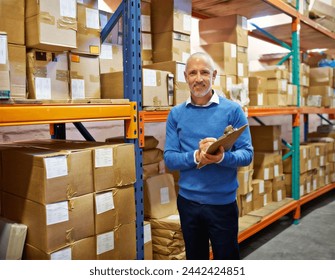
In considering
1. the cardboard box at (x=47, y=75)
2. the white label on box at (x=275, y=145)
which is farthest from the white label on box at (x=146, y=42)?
the white label on box at (x=275, y=145)

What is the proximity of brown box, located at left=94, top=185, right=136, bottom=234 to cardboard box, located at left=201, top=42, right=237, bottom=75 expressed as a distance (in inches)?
68.4

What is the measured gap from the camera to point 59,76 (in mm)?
2031

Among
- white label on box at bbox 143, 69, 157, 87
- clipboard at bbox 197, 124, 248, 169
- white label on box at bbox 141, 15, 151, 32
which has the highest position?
white label on box at bbox 141, 15, 151, 32

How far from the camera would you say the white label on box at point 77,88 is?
2105 millimetres

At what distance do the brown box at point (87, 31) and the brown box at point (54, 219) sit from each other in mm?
879

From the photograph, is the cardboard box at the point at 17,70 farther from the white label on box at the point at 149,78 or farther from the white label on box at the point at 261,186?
the white label on box at the point at 261,186

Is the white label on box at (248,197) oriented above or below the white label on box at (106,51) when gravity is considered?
below

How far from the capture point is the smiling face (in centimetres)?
199

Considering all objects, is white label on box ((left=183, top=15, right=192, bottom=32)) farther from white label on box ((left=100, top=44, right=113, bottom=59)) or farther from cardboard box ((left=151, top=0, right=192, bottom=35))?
white label on box ((left=100, top=44, right=113, bottom=59))

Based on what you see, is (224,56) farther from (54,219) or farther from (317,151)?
(317,151)

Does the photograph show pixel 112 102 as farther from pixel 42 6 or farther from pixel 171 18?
pixel 171 18

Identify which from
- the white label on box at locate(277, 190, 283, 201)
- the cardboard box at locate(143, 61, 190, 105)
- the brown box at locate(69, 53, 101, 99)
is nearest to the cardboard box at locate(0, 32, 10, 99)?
the brown box at locate(69, 53, 101, 99)

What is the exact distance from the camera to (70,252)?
1.88 m
